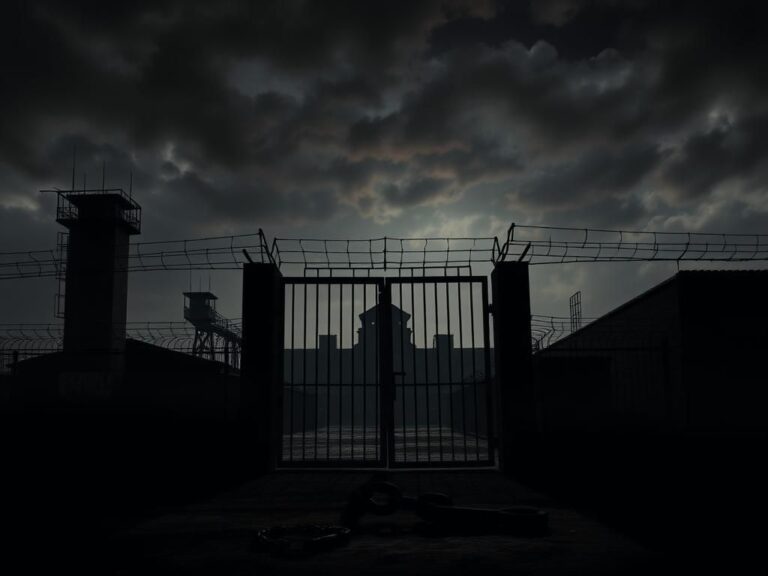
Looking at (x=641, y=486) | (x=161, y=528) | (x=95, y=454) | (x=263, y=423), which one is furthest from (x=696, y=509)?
(x=95, y=454)

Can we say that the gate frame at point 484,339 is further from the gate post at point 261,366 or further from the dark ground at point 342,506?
the gate post at point 261,366

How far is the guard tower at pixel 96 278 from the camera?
27141mm

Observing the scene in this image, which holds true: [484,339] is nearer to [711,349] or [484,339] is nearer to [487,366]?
[487,366]

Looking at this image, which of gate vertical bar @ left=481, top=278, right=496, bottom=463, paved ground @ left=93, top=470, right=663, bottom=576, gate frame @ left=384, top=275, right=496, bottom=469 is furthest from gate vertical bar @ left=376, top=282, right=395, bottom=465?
paved ground @ left=93, top=470, right=663, bottom=576

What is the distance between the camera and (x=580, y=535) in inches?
231

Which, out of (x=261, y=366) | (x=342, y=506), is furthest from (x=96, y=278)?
(x=342, y=506)

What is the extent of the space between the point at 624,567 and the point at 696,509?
3.56 metres

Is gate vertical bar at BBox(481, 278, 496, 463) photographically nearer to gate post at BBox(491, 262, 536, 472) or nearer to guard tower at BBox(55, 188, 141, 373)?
gate post at BBox(491, 262, 536, 472)

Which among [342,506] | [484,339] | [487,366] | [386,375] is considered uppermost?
[484,339]

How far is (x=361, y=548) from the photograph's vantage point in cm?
531

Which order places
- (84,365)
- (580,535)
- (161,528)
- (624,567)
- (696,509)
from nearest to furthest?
(624,567) < (580,535) < (161,528) < (696,509) < (84,365)

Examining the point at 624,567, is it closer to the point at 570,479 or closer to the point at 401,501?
the point at 401,501

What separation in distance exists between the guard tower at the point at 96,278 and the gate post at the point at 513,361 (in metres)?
19.7

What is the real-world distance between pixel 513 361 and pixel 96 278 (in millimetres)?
21829
